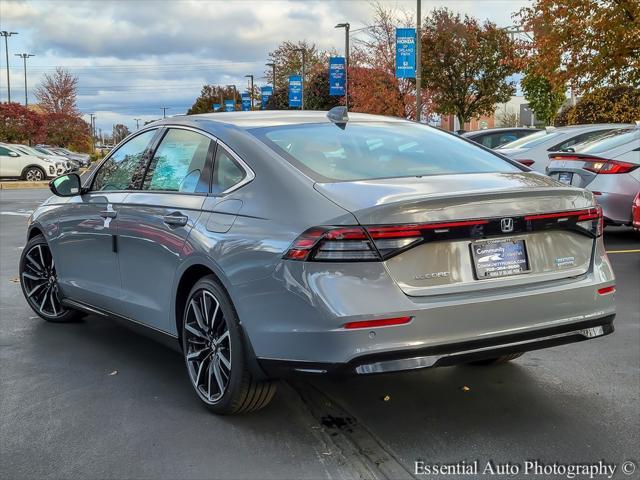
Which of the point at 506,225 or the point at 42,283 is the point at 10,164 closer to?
the point at 42,283

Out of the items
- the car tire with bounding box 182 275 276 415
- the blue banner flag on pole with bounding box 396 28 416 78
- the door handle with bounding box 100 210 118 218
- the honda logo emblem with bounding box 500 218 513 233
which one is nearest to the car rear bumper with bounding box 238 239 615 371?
the car tire with bounding box 182 275 276 415

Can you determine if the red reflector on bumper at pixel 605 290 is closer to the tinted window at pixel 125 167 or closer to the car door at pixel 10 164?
the tinted window at pixel 125 167

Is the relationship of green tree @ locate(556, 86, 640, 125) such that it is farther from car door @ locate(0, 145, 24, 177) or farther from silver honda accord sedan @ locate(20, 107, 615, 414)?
silver honda accord sedan @ locate(20, 107, 615, 414)

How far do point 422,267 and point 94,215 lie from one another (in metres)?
2.79

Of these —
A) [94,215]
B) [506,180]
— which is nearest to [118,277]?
[94,215]

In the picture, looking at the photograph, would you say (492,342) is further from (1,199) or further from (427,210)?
(1,199)

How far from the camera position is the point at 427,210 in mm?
3490

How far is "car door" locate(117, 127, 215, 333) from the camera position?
14.3 feet

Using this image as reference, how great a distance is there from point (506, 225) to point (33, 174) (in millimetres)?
30892

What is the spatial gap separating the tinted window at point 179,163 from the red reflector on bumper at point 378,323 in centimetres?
136

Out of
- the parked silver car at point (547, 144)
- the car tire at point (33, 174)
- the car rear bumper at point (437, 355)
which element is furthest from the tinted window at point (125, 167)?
the car tire at point (33, 174)

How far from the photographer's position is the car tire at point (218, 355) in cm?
388

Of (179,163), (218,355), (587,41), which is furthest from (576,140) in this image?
(587,41)

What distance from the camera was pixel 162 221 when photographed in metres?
4.50
